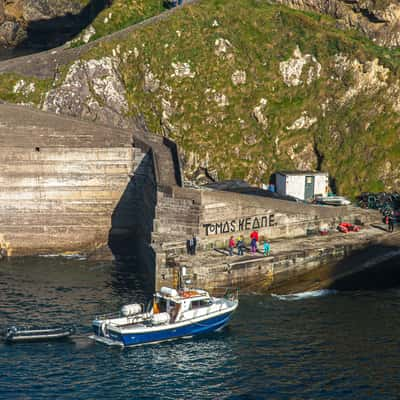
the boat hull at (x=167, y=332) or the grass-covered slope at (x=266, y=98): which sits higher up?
the grass-covered slope at (x=266, y=98)

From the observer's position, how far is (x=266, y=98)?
426 ft

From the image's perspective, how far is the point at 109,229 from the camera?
116 meters

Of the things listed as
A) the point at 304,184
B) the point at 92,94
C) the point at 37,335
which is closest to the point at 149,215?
the point at 304,184

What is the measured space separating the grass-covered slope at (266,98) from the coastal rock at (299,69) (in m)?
0.14

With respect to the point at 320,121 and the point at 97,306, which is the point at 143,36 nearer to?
the point at 320,121

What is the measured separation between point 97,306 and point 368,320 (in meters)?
27.2

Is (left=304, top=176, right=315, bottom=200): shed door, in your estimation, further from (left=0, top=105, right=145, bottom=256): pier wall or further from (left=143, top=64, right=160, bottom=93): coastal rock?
(left=143, top=64, right=160, bottom=93): coastal rock

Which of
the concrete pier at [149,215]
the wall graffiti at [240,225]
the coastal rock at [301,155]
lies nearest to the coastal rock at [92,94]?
the concrete pier at [149,215]

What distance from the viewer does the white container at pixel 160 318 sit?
280ft

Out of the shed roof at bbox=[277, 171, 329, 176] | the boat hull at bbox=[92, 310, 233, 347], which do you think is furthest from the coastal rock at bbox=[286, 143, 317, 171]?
the boat hull at bbox=[92, 310, 233, 347]

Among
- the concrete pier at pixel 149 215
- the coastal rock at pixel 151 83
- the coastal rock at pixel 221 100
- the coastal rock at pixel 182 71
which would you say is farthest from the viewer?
the coastal rock at pixel 182 71

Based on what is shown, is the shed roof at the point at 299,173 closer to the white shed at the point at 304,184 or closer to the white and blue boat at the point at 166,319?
the white shed at the point at 304,184

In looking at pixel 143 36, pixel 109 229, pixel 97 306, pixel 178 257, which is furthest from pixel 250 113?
pixel 97 306

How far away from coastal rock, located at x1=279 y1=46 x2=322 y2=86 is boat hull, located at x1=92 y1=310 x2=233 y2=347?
52.1 meters
